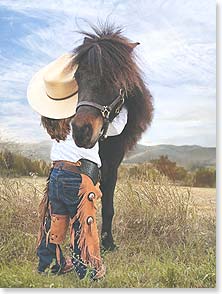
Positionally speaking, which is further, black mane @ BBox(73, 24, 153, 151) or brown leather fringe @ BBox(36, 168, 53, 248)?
brown leather fringe @ BBox(36, 168, 53, 248)

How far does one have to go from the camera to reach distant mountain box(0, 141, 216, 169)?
90.7 inches

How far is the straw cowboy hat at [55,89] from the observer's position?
7.30 ft

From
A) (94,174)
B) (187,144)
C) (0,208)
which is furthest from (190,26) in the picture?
(0,208)

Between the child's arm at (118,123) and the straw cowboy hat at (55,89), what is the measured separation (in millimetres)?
144

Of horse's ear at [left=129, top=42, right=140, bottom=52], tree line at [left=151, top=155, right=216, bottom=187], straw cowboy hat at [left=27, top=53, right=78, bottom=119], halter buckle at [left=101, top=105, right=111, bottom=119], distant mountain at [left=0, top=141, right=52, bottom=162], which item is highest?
horse's ear at [left=129, top=42, right=140, bottom=52]

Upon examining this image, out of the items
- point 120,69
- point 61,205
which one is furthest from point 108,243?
point 120,69

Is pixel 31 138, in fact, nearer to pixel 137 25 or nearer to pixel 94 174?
pixel 94 174

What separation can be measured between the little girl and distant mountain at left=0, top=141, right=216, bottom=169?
2.5 inches

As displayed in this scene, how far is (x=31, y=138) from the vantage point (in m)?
2.31

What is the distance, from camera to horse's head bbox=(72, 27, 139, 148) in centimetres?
215

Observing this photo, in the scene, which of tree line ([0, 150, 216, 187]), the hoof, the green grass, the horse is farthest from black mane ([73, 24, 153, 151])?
the hoof

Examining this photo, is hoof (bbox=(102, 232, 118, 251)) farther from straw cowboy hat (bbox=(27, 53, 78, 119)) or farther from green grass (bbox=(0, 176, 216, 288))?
straw cowboy hat (bbox=(27, 53, 78, 119))

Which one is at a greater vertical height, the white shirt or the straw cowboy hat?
the straw cowboy hat

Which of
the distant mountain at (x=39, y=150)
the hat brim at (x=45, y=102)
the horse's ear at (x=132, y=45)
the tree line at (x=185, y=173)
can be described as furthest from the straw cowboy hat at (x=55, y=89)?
the tree line at (x=185, y=173)
